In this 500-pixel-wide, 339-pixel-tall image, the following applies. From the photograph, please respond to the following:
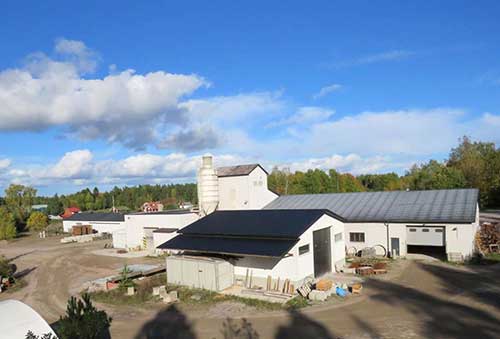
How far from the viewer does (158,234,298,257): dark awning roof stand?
1792 cm

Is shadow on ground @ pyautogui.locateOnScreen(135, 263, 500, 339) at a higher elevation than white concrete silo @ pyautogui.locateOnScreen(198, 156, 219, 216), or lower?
lower

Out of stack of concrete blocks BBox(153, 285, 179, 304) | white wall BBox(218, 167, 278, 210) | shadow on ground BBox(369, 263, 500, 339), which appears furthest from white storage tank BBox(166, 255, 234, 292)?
white wall BBox(218, 167, 278, 210)

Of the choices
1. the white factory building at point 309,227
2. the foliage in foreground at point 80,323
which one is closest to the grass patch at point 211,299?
the white factory building at point 309,227

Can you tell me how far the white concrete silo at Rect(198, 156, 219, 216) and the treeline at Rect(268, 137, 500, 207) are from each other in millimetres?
42886

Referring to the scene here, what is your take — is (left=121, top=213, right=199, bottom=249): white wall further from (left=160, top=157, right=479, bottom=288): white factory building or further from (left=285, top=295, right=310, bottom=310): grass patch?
(left=285, top=295, right=310, bottom=310): grass patch

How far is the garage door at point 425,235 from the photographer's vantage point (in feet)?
79.0

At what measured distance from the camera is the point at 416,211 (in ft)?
84.6

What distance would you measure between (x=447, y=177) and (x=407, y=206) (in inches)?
1495

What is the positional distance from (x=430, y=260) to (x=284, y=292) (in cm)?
1212

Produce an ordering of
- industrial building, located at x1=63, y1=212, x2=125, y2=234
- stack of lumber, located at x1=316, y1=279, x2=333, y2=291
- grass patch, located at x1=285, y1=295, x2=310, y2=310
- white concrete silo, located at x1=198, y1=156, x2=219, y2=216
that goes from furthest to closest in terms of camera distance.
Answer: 1. industrial building, located at x1=63, y1=212, x2=125, y2=234
2. white concrete silo, located at x1=198, y1=156, x2=219, y2=216
3. stack of lumber, located at x1=316, y1=279, x2=333, y2=291
4. grass patch, located at x1=285, y1=295, x2=310, y2=310

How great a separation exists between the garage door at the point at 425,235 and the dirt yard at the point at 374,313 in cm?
247

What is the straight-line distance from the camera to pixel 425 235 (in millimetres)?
24578

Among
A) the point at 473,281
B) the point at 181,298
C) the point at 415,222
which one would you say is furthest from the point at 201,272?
the point at 415,222

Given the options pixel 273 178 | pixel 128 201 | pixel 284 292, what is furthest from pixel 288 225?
pixel 128 201
